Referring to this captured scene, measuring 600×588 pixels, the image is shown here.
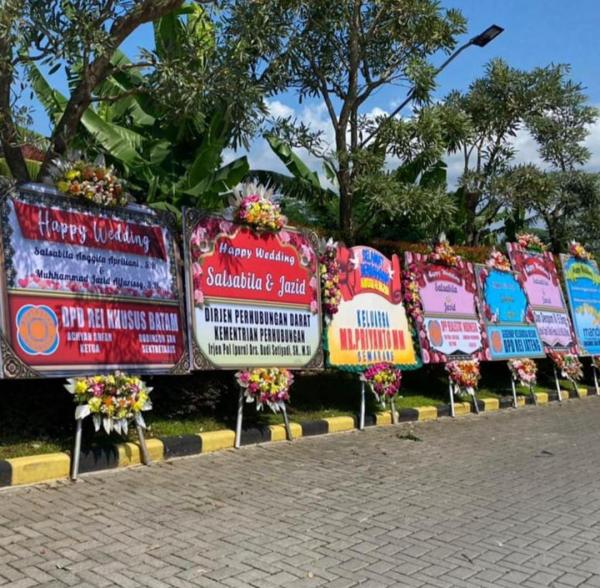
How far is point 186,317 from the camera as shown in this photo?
690 centimetres

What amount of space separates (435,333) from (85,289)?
5.65 m

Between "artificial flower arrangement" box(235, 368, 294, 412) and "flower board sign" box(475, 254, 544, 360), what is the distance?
506 centimetres

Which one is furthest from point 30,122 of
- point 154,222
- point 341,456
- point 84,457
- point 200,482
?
point 341,456

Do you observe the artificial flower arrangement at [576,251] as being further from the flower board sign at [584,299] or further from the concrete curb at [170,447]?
the concrete curb at [170,447]

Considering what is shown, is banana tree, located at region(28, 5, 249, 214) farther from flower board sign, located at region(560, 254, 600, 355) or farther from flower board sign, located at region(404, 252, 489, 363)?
flower board sign, located at region(560, 254, 600, 355)

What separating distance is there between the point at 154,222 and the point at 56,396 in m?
1.93

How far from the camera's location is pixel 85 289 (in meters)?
6.10

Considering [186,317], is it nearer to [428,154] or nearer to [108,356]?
[108,356]

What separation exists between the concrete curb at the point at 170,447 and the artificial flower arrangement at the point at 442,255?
2255 mm

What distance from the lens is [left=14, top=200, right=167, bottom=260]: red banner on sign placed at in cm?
580

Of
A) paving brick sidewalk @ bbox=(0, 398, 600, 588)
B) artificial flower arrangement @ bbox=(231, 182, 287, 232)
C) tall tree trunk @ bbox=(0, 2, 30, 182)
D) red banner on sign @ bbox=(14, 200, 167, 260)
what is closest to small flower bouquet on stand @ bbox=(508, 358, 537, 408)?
paving brick sidewalk @ bbox=(0, 398, 600, 588)

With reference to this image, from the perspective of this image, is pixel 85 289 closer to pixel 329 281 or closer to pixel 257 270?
pixel 257 270

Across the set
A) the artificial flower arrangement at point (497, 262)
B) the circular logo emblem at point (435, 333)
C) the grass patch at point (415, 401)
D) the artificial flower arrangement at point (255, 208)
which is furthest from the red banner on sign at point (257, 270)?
the artificial flower arrangement at point (497, 262)

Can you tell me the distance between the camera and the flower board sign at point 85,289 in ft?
18.4
